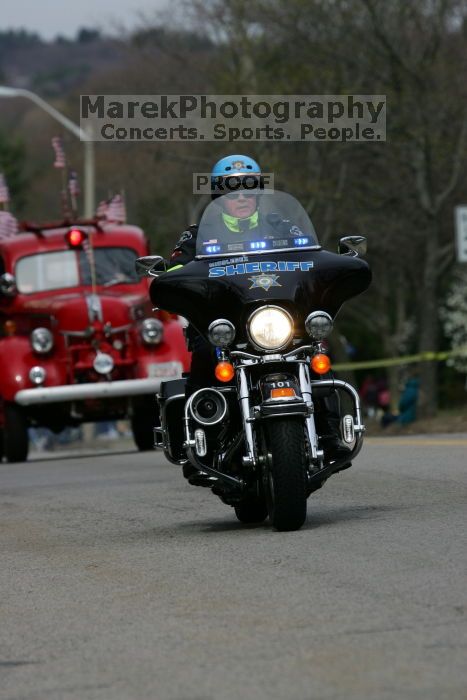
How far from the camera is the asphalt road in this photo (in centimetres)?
533

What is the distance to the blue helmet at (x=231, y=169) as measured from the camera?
371 inches

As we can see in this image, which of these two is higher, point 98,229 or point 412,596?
point 98,229

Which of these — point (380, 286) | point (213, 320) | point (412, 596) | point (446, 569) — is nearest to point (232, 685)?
point (412, 596)

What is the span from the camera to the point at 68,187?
21.7 m

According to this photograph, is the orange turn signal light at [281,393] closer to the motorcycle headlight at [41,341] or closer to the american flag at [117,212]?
the motorcycle headlight at [41,341]

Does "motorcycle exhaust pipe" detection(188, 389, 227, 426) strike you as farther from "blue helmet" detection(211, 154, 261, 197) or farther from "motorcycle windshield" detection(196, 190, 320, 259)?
"blue helmet" detection(211, 154, 261, 197)

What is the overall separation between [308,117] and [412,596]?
28010 millimetres

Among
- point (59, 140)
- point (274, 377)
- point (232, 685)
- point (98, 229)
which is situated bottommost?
point (232, 685)

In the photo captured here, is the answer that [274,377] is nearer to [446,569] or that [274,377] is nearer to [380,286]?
[446,569]

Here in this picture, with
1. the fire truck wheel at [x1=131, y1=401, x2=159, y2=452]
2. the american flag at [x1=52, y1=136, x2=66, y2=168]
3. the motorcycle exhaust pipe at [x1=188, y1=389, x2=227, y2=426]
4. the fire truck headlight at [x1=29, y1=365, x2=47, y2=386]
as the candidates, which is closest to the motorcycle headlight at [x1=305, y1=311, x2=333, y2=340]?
the motorcycle exhaust pipe at [x1=188, y1=389, x2=227, y2=426]

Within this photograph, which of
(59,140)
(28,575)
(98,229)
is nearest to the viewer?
(28,575)

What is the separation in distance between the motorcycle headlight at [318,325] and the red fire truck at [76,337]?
10.3 m

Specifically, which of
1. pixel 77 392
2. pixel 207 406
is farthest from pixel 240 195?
pixel 77 392

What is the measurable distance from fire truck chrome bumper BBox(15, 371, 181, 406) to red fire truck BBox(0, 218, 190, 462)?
0.01 meters
